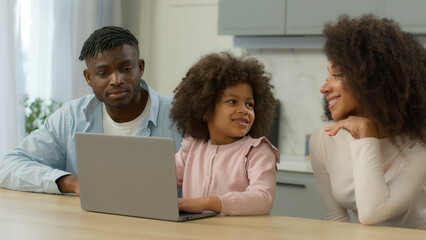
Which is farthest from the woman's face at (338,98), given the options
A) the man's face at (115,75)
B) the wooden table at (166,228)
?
the man's face at (115,75)

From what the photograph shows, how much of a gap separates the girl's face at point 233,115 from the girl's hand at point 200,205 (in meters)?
0.31

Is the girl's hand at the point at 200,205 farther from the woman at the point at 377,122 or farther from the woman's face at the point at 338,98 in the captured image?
the woman's face at the point at 338,98

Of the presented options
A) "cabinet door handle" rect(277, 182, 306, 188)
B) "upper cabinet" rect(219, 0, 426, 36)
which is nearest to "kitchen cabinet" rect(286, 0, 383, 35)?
"upper cabinet" rect(219, 0, 426, 36)

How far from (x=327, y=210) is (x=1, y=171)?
1097mm

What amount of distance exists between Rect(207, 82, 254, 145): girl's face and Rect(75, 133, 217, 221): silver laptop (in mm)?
339

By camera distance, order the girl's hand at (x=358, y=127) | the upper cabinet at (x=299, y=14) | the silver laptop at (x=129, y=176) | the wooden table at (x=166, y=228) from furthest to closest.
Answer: the upper cabinet at (x=299, y=14), the girl's hand at (x=358, y=127), the silver laptop at (x=129, y=176), the wooden table at (x=166, y=228)

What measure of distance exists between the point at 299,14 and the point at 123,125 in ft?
5.48

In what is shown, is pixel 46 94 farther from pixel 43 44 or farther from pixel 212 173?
pixel 212 173

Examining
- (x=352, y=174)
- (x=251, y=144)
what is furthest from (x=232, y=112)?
(x=352, y=174)

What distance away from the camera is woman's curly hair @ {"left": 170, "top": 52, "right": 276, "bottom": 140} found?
71.8 inches

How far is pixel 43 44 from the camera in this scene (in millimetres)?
3613

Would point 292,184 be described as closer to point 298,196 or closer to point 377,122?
point 298,196

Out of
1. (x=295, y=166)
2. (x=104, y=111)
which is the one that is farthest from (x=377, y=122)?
(x=295, y=166)

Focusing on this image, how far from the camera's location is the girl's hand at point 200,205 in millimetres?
1543
